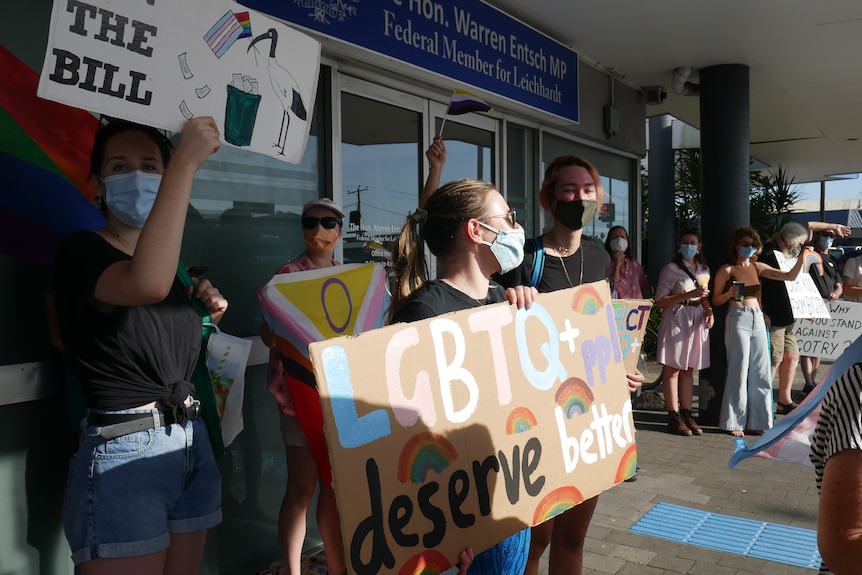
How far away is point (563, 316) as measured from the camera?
2404 millimetres

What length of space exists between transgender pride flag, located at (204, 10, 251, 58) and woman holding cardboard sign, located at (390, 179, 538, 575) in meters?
0.78

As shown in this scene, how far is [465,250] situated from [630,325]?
1.46 meters

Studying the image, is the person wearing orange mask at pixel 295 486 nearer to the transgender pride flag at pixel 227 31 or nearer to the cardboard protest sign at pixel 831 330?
the transgender pride flag at pixel 227 31

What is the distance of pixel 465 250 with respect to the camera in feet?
7.66

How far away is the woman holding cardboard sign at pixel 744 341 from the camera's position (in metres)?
6.59

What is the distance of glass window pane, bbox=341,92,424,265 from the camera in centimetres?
467

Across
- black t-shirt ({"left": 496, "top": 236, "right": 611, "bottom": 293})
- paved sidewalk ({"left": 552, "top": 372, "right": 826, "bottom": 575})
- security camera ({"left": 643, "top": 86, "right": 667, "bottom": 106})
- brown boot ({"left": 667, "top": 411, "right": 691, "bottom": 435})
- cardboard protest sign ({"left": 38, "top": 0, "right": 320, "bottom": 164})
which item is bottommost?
paved sidewalk ({"left": 552, "top": 372, "right": 826, "bottom": 575})

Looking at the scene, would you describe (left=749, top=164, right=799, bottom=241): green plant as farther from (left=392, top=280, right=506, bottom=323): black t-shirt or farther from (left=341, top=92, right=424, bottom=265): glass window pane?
(left=392, top=280, right=506, bottom=323): black t-shirt

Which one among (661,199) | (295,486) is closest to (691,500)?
(295,486)

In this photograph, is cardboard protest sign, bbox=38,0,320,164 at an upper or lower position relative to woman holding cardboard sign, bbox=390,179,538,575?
upper

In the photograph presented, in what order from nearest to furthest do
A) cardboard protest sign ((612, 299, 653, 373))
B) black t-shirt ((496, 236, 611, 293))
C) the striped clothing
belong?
1. the striped clothing
2. black t-shirt ((496, 236, 611, 293))
3. cardboard protest sign ((612, 299, 653, 373))

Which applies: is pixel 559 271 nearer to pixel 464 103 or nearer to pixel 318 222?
pixel 464 103

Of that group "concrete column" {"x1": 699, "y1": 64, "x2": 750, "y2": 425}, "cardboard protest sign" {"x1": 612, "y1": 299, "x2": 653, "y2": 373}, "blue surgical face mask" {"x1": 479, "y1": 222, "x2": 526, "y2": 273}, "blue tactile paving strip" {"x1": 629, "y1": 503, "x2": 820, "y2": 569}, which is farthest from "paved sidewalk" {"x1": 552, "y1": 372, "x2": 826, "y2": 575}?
→ "blue surgical face mask" {"x1": 479, "y1": 222, "x2": 526, "y2": 273}

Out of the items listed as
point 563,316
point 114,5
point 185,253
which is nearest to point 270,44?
point 114,5
